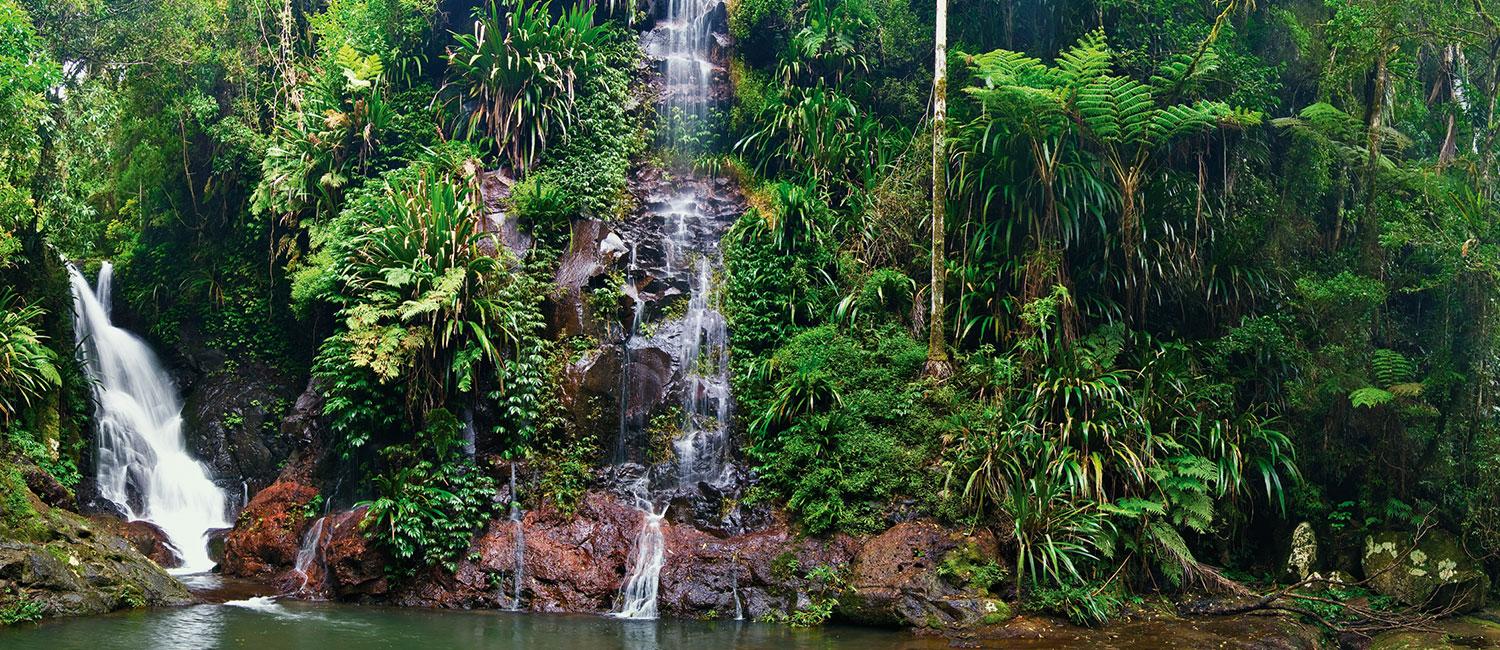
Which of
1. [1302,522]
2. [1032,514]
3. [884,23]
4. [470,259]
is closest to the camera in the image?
[1032,514]

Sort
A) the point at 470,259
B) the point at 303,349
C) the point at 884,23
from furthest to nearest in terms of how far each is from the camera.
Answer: the point at 884,23 < the point at 303,349 < the point at 470,259

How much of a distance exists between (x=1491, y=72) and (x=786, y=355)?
8928 mm

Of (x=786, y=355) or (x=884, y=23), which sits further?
(x=884, y=23)

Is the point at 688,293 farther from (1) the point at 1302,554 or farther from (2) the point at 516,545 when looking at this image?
(1) the point at 1302,554

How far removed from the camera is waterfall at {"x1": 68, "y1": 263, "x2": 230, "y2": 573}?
12984 mm

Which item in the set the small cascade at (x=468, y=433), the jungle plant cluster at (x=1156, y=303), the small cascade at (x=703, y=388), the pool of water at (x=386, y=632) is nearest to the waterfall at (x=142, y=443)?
the pool of water at (x=386, y=632)

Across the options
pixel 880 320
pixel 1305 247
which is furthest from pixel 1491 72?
pixel 880 320

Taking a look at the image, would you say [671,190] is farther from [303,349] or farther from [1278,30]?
[1278,30]

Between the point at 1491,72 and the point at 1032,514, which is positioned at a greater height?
the point at 1491,72

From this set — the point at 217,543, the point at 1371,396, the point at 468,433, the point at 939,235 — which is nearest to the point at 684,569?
the point at 468,433

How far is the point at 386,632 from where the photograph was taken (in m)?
9.01

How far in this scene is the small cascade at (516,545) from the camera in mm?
10820

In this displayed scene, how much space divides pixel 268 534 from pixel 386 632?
401 cm

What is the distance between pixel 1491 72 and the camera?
11531mm
